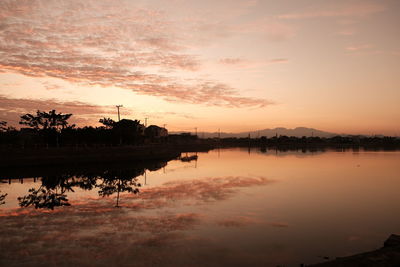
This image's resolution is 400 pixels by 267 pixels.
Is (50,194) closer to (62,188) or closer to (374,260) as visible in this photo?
(62,188)

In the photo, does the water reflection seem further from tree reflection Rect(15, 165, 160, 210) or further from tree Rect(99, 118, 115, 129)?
tree Rect(99, 118, 115, 129)

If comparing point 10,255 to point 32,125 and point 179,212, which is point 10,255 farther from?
point 32,125

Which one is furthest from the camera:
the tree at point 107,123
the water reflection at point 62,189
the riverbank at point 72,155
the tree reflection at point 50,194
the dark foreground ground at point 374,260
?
the tree at point 107,123

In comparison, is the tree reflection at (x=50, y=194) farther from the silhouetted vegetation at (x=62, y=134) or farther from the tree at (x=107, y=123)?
the tree at (x=107, y=123)

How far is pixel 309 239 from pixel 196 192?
14.3 metres

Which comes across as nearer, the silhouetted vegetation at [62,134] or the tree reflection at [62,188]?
the tree reflection at [62,188]

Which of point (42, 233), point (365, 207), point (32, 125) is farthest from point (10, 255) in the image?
point (32, 125)

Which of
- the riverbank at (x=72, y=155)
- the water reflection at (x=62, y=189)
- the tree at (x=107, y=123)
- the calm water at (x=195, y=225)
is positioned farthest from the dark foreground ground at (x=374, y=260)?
the tree at (x=107, y=123)

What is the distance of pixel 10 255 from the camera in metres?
11.7

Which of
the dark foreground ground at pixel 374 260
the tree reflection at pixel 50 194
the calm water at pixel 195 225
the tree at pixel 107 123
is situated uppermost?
the tree at pixel 107 123

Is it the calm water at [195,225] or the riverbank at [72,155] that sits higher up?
the riverbank at [72,155]

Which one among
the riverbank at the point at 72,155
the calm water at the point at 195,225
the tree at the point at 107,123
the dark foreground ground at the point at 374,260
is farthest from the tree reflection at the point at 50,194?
the tree at the point at 107,123

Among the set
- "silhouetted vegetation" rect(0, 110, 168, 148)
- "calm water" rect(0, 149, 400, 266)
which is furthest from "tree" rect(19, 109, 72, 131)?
"calm water" rect(0, 149, 400, 266)

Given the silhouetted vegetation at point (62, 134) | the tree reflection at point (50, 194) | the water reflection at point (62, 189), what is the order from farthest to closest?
the silhouetted vegetation at point (62, 134), the water reflection at point (62, 189), the tree reflection at point (50, 194)
